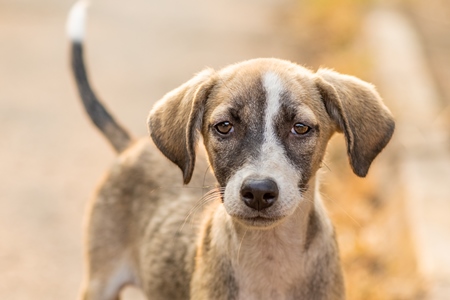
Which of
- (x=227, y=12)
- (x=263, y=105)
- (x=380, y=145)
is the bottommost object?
(x=227, y=12)

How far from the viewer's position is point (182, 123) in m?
4.31

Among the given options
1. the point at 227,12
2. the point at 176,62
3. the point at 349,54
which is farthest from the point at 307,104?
the point at 227,12

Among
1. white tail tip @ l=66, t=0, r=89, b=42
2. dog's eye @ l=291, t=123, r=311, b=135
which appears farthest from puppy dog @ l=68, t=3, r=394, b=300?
white tail tip @ l=66, t=0, r=89, b=42

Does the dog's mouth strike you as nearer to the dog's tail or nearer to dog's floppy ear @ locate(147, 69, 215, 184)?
dog's floppy ear @ locate(147, 69, 215, 184)

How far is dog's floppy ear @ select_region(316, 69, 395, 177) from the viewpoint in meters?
4.16

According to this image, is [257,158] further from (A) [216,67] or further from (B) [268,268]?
(A) [216,67]

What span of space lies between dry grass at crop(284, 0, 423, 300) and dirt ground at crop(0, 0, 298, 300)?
173cm

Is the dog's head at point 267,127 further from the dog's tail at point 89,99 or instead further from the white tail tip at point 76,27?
the white tail tip at point 76,27

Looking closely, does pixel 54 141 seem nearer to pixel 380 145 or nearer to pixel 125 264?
pixel 125 264

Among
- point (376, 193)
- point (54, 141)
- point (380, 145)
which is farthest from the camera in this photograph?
point (54, 141)

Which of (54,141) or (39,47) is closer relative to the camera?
(54,141)

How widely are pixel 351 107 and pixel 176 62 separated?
790cm

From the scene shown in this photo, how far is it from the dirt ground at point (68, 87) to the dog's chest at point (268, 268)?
8.53ft

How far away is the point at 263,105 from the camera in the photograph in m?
4.02
